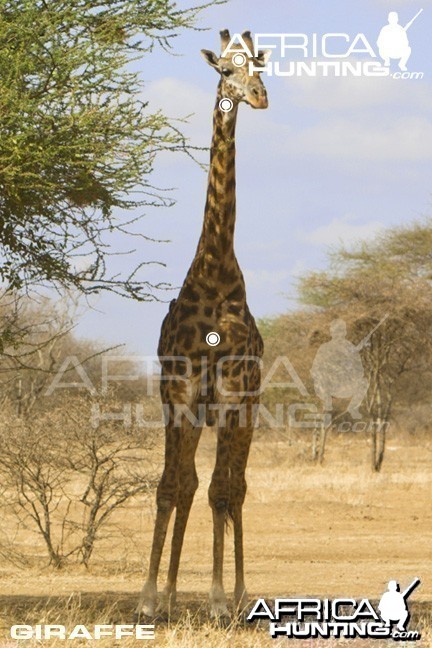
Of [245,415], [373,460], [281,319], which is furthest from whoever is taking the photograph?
[281,319]

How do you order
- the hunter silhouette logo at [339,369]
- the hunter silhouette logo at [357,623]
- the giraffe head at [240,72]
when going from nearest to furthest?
1. the hunter silhouette logo at [357,623]
2. the giraffe head at [240,72]
3. the hunter silhouette logo at [339,369]

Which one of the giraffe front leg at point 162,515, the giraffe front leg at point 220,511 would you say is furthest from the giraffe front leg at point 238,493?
the giraffe front leg at point 162,515

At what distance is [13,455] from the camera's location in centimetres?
1260

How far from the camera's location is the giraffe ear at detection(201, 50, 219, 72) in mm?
7551

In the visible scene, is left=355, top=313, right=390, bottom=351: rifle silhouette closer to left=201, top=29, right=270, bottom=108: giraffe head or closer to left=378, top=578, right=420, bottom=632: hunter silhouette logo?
left=201, top=29, right=270, bottom=108: giraffe head

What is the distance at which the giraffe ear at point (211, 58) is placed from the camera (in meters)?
7.55

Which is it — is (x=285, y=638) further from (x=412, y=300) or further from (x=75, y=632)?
(x=412, y=300)

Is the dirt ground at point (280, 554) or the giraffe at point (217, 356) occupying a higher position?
the giraffe at point (217, 356)

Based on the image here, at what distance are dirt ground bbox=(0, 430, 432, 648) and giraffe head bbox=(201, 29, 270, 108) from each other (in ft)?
10.5

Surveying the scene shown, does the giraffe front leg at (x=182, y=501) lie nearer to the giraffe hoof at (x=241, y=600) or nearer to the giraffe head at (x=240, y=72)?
the giraffe hoof at (x=241, y=600)

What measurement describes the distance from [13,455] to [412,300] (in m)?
14.5

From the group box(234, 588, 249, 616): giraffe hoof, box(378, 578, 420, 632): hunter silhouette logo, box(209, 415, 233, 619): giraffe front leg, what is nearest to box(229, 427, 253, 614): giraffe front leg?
box(234, 588, 249, 616): giraffe hoof

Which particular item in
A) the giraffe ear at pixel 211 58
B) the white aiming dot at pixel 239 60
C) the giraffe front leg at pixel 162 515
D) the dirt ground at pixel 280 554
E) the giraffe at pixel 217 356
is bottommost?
the dirt ground at pixel 280 554

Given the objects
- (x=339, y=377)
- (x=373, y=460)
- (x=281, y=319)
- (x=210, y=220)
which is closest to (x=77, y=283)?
(x=210, y=220)
